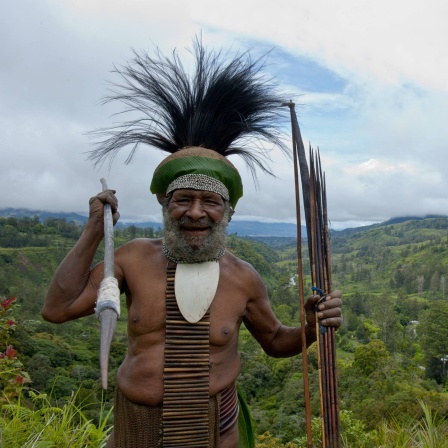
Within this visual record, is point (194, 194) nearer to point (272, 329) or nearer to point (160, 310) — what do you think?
point (160, 310)

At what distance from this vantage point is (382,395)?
24.9m

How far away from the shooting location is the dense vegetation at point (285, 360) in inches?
210

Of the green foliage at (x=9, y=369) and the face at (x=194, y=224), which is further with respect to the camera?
the green foliage at (x=9, y=369)

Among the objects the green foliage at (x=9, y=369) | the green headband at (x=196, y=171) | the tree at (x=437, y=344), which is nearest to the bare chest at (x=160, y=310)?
the green headband at (x=196, y=171)

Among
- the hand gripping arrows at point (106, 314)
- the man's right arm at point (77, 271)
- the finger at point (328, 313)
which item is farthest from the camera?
the finger at point (328, 313)

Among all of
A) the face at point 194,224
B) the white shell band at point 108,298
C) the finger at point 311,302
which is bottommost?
the finger at point 311,302

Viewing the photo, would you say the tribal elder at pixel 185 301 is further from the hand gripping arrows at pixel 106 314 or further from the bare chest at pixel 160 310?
the hand gripping arrows at pixel 106 314

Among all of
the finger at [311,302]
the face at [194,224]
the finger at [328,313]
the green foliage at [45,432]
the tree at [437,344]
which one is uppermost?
the face at [194,224]

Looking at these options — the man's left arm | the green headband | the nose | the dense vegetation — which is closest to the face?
the nose

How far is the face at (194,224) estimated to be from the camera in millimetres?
2539

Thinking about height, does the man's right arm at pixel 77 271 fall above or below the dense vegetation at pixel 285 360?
above

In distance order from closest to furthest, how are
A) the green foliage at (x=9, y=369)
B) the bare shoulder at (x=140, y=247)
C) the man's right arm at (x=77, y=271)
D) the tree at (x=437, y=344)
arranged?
1. the man's right arm at (x=77, y=271)
2. the bare shoulder at (x=140, y=247)
3. the green foliage at (x=9, y=369)
4. the tree at (x=437, y=344)

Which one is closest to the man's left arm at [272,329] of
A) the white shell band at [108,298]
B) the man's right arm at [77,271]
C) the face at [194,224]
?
the face at [194,224]

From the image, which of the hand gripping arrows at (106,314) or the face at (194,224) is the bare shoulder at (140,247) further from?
the hand gripping arrows at (106,314)
